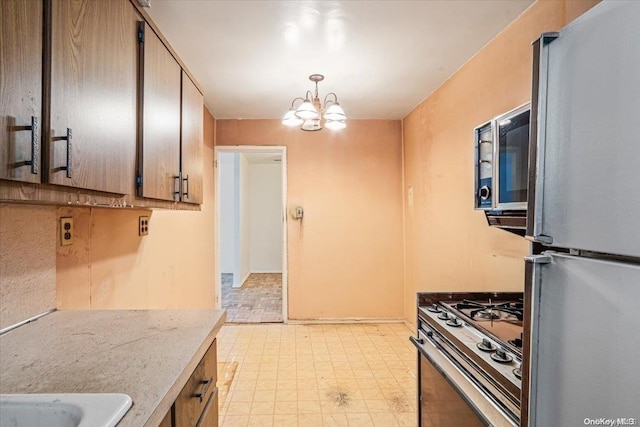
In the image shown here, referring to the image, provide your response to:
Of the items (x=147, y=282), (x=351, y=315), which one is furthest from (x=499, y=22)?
(x=351, y=315)

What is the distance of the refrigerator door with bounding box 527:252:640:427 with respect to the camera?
1.96 feet

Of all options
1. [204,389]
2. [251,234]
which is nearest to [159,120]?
[204,389]

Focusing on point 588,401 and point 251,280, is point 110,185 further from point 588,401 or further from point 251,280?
point 251,280

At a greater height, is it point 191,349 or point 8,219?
point 8,219

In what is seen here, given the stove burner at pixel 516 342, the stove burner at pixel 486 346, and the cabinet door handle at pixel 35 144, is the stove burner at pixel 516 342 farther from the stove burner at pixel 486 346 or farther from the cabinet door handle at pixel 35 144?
the cabinet door handle at pixel 35 144

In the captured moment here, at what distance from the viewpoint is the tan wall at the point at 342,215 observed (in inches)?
161

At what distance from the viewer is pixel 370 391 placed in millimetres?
2477

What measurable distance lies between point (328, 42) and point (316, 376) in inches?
96.5

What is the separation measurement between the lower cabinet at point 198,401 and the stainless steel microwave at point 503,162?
1.27 meters

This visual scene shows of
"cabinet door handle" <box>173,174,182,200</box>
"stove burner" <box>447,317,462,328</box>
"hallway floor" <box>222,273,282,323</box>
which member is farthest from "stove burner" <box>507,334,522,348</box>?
"hallway floor" <box>222,273,282,323</box>

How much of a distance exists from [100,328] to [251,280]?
5.38 metres

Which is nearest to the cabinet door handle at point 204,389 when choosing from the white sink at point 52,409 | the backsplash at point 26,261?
the white sink at point 52,409

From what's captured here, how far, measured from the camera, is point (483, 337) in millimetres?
1302

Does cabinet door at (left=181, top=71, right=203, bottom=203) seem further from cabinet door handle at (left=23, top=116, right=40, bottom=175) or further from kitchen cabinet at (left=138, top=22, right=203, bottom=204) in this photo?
cabinet door handle at (left=23, top=116, right=40, bottom=175)
